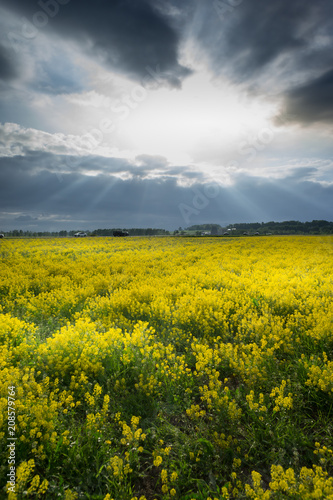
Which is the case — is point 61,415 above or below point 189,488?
above

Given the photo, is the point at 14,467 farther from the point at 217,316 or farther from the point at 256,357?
the point at 217,316

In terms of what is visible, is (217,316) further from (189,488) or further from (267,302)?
(189,488)

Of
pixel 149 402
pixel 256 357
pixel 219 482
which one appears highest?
pixel 256 357

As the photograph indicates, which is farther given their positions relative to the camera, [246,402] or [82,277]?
[82,277]

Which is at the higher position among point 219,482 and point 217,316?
point 217,316

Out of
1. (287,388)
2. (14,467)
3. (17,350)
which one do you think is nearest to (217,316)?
(287,388)

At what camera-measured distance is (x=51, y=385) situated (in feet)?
12.6

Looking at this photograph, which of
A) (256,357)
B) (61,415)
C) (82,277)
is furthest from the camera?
(82,277)

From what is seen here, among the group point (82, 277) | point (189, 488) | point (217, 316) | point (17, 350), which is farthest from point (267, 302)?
point (82, 277)

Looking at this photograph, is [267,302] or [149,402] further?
[267,302]

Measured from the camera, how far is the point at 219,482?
2.72m

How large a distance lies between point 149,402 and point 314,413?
229cm

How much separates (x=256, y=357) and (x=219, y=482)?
1951 mm

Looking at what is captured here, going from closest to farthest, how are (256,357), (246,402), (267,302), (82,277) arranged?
(246,402), (256,357), (267,302), (82,277)
